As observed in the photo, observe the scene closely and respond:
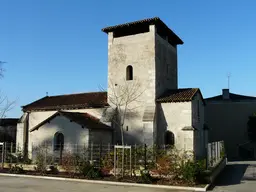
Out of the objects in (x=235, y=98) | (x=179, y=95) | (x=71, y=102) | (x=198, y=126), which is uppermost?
(x=235, y=98)

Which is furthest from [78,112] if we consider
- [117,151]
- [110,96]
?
[117,151]

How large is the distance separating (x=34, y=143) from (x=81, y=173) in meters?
8.04

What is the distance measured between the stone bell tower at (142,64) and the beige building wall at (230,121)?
1177 centimetres

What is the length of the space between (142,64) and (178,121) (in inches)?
213

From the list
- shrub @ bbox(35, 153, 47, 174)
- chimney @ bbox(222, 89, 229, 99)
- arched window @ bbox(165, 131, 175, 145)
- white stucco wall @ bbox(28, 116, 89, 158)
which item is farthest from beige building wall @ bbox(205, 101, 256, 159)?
shrub @ bbox(35, 153, 47, 174)

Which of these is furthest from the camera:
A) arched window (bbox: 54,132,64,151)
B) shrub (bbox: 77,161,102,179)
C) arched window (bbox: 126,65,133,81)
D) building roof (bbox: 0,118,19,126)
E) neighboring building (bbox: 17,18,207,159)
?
building roof (bbox: 0,118,19,126)

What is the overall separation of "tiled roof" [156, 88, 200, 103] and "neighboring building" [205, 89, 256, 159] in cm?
1190

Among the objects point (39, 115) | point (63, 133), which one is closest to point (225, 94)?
point (39, 115)

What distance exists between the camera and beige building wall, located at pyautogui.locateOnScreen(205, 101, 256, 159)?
3459cm

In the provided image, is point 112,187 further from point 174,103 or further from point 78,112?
point 78,112

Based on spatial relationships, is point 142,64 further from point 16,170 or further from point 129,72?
point 16,170

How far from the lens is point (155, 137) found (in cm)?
2208

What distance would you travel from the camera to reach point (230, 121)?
115ft

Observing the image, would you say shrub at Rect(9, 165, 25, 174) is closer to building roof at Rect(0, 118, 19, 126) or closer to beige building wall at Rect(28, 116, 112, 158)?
beige building wall at Rect(28, 116, 112, 158)
